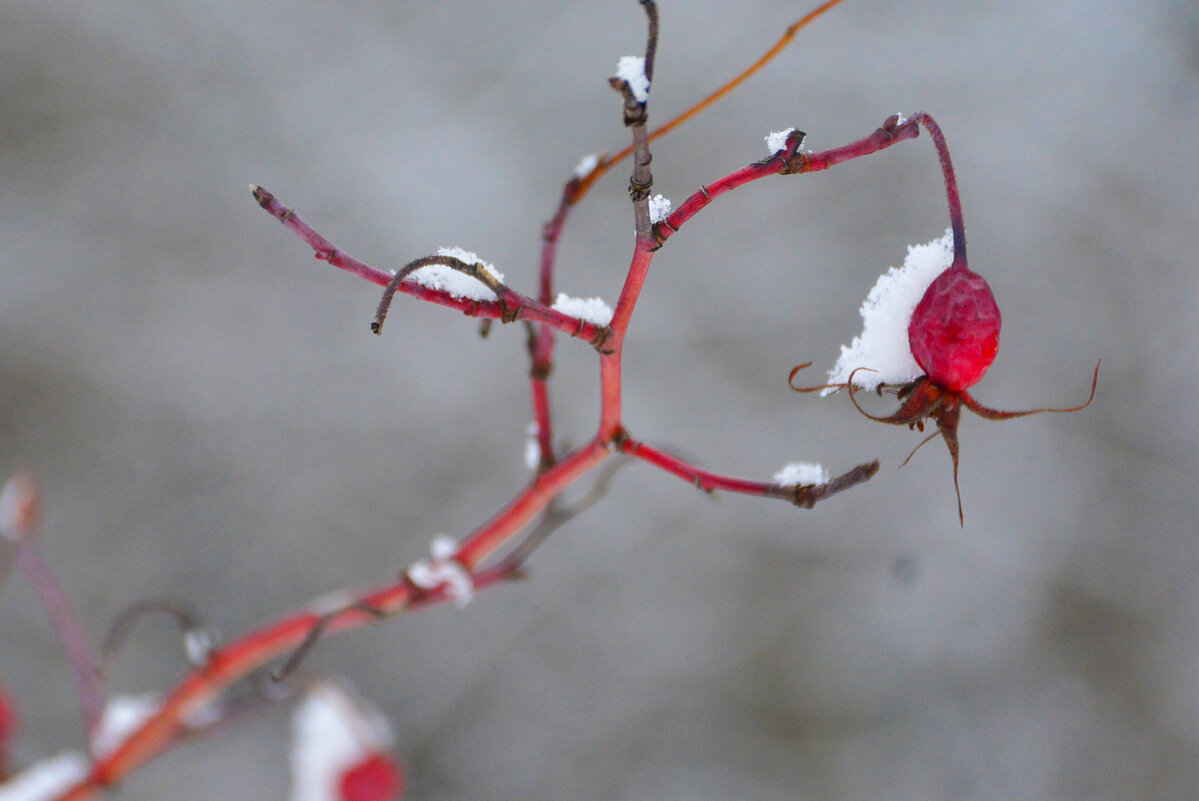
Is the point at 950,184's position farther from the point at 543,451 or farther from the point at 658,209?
the point at 543,451

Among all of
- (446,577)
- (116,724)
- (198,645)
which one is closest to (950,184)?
(446,577)

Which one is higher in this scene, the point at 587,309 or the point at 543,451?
the point at 587,309

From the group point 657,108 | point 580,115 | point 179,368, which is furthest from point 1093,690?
point 179,368

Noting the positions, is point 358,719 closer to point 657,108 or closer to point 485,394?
point 485,394

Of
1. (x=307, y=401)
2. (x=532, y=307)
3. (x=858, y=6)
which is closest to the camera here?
(x=532, y=307)

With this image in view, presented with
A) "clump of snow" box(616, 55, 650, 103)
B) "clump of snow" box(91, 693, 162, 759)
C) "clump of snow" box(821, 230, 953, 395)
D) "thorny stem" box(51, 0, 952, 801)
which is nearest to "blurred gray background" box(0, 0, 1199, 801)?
"clump of snow" box(91, 693, 162, 759)

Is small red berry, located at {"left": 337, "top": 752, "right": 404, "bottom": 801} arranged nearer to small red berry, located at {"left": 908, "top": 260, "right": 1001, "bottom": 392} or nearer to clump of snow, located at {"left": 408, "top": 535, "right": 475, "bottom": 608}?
clump of snow, located at {"left": 408, "top": 535, "right": 475, "bottom": 608}
